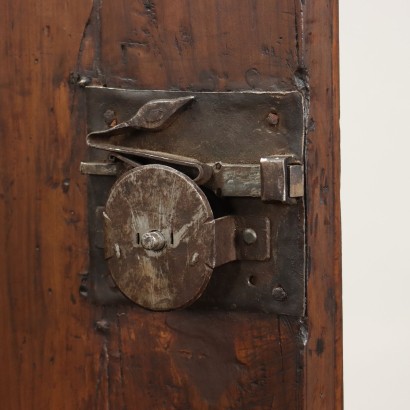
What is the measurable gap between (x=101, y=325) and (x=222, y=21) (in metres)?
0.39

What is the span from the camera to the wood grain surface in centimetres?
103

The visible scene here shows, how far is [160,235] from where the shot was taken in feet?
3.36

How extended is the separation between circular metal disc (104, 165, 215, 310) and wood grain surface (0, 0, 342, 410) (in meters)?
0.09

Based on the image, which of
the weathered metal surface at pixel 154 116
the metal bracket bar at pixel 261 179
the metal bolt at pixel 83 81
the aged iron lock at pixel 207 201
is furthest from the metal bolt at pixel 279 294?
the metal bolt at pixel 83 81

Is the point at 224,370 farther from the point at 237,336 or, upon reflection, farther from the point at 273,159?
the point at 273,159

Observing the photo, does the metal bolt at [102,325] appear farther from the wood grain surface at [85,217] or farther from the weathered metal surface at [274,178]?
the weathered metal surface at [274,178]

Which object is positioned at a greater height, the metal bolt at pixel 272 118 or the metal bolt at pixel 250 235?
the metal bolt at pixel 272 118

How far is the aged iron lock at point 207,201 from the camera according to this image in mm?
1014

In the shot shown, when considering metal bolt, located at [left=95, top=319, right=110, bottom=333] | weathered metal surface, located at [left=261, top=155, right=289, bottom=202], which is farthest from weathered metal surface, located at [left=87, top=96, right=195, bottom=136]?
metal bolt, located at [left=95, top=319, right=110, bottom=333]

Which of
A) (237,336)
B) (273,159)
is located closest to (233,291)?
(237,336)

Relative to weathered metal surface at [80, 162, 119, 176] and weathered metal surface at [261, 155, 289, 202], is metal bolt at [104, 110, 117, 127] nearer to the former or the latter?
weathered metal surface at [80, 162, 119, 176]

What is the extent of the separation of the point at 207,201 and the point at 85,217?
0.65ft

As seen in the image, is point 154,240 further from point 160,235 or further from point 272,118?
point 272,118

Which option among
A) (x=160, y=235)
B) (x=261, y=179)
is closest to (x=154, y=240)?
(x=160, y=235)
